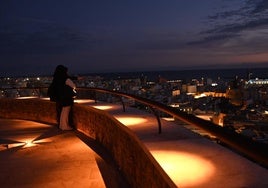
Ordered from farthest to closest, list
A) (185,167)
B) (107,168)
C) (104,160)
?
(104,160) < (107,168) < (185,167)

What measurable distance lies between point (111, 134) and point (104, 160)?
50cm

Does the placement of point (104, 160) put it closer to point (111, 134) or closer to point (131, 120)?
point (111, 134)

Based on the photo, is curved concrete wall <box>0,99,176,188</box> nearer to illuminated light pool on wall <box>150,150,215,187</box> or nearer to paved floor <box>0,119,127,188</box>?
illuminated light pool on wall <box>150,150,215,187</box>

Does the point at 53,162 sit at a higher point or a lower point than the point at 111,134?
lower

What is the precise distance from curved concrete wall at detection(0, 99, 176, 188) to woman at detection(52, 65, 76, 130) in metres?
0.29

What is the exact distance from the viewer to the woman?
8938mm

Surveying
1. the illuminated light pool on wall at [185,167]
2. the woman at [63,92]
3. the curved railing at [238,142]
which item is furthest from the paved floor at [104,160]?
the curved railing at [238,142]

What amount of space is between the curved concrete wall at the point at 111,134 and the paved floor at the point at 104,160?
4.6 inches

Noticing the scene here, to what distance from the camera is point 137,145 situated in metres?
A: 4.20

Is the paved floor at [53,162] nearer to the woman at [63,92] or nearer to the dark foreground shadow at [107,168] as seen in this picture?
the dark foreground shadow at [107,168]

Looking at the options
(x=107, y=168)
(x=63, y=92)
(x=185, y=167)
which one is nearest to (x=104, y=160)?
(x=107, y=168)

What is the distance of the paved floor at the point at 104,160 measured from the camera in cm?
295

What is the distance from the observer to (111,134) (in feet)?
20.6

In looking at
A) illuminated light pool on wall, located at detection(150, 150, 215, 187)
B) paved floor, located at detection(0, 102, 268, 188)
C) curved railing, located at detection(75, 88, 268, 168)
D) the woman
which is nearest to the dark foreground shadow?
paved floor, located at detection(0, 102, 268, 188)
